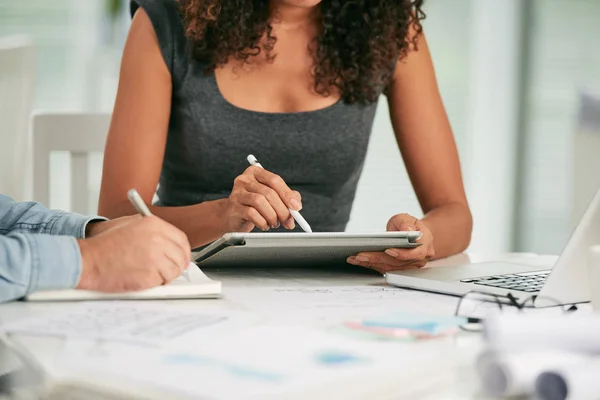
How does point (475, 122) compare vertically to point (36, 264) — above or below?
above

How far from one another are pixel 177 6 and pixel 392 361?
3.54 feet

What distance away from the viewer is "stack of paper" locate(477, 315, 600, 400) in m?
0.50

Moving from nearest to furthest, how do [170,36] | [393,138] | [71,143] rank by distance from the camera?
[170,36], [71,143], [393,138]

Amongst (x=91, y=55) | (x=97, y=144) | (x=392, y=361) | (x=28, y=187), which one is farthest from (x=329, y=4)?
(x=91, y=55)

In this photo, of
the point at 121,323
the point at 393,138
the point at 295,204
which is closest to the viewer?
the point at 121,323

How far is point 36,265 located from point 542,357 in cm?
49

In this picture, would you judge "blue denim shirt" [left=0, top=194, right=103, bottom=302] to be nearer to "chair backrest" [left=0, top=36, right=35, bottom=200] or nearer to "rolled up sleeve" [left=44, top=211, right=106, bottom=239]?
"rolled up sleeve" [left=44, top=211, right=106, bottom=239]

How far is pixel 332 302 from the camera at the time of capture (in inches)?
33.8

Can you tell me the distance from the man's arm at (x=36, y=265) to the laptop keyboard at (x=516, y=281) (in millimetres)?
452

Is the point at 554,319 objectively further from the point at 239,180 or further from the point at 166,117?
the point at 166,117

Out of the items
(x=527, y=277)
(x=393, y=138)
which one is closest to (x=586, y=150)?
(x=527, y=277)

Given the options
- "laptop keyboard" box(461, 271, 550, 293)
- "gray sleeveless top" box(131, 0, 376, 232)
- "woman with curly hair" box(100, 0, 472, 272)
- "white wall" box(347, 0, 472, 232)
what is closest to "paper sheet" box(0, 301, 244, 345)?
"laptop keyboard" box(461, 271, 550, 293)

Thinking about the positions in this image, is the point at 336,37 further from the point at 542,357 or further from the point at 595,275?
the point at 542,357

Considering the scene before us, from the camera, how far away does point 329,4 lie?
5.20ft
